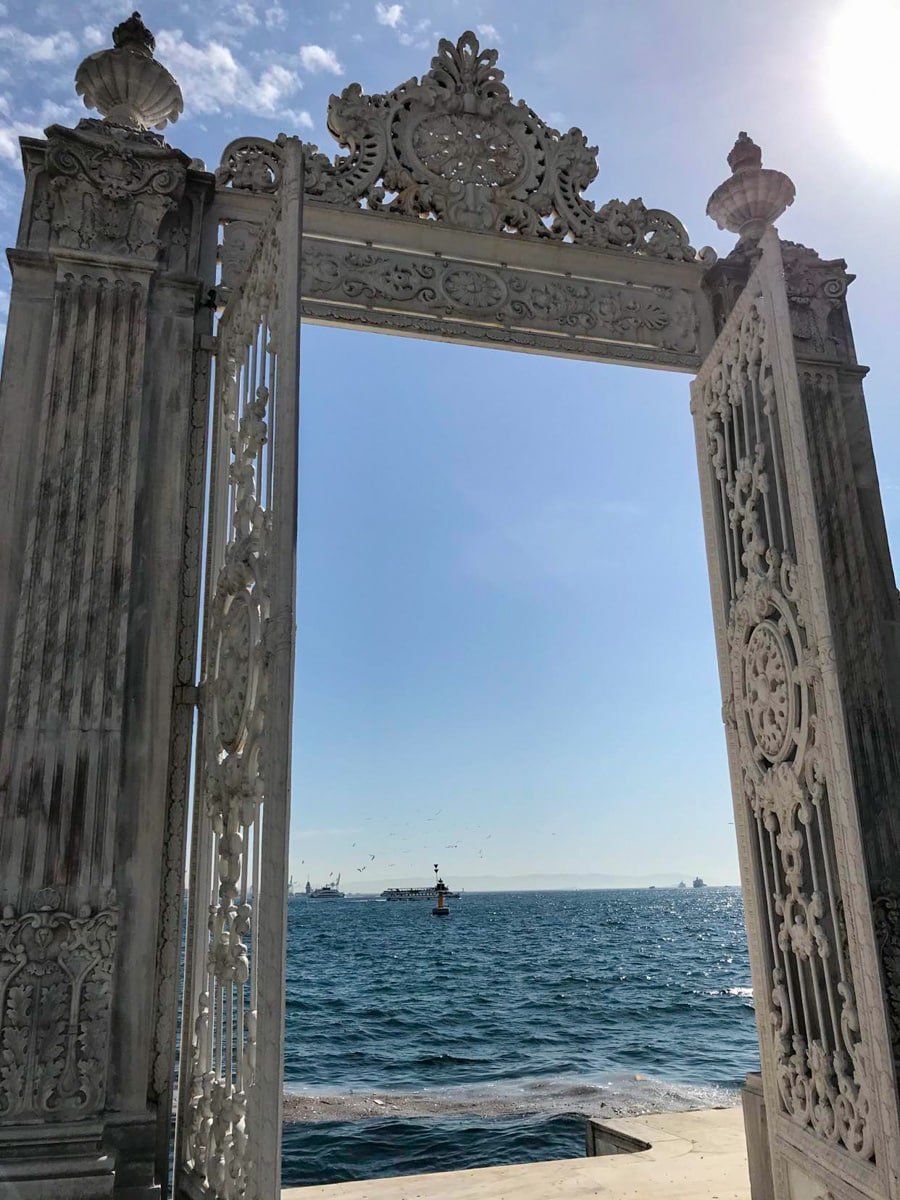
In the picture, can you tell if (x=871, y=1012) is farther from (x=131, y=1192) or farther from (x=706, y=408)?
(x=706, y=408)

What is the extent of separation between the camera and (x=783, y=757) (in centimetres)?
292

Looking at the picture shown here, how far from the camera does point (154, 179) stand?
3.16 metres

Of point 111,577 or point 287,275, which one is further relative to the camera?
point 111,577

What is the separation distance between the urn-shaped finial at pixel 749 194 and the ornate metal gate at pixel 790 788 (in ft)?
2.52

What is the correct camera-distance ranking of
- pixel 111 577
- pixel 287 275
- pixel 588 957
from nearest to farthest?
pixel 287 275, pixel 111 577, pixel 588 957

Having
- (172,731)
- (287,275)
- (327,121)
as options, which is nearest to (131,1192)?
(172,731)

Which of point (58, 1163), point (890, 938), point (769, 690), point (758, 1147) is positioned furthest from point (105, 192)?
point (758, 1147)

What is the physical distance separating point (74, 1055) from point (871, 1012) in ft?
6.77

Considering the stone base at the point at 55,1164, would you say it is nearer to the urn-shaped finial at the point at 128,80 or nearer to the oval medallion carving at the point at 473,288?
the oval medallion carving at the point at 473,288

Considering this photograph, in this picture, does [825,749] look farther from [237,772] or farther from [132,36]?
[132,36]

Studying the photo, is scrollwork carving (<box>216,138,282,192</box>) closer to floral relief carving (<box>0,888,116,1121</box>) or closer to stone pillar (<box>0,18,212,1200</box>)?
stone pillar (<box>0,18,212,1200</box>)

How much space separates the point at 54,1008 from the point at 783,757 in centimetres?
221

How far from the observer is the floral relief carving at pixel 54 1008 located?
2.34 m

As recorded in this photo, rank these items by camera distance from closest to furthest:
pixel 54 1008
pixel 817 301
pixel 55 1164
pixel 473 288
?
pixel 55 1164 < pixel 54 1008 < pixel 473 288 < pixel 817 301
